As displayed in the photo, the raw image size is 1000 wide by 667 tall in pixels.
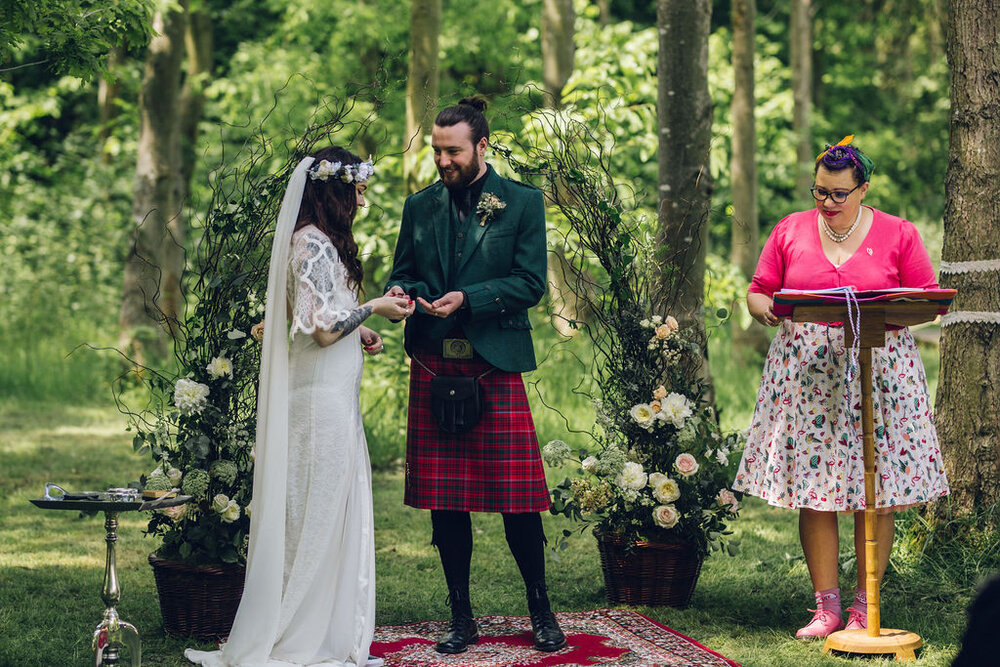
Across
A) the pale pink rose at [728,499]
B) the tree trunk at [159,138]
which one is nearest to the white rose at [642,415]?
the pale pink rose at [728,499]

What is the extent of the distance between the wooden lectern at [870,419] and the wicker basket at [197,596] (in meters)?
2.46

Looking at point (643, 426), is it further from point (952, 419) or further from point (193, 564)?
point (193, 564)

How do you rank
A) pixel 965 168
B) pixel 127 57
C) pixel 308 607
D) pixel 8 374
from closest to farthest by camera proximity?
1. pixel 308 607
2. pixel 965 168
3. pixel 8 374
4. pixel 127 57

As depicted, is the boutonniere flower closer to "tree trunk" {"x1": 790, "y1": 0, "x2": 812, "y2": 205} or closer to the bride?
the bride

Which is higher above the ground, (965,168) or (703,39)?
(703,39)

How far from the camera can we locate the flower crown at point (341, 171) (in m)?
4.54

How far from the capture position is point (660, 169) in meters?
7.30

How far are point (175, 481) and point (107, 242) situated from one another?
46.3 ft

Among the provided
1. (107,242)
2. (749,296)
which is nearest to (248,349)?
(749,296)

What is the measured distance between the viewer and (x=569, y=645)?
4.95m

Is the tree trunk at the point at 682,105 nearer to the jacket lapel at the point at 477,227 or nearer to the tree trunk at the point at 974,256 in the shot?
the tree trunk at the point at 974,256

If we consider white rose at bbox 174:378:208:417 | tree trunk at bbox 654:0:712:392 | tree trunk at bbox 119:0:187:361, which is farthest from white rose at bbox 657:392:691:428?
tree trunk at bbox 119:0:187:361

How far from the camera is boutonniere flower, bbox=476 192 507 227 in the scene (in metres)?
4.86

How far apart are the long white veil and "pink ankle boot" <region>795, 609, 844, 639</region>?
85.7 inches
